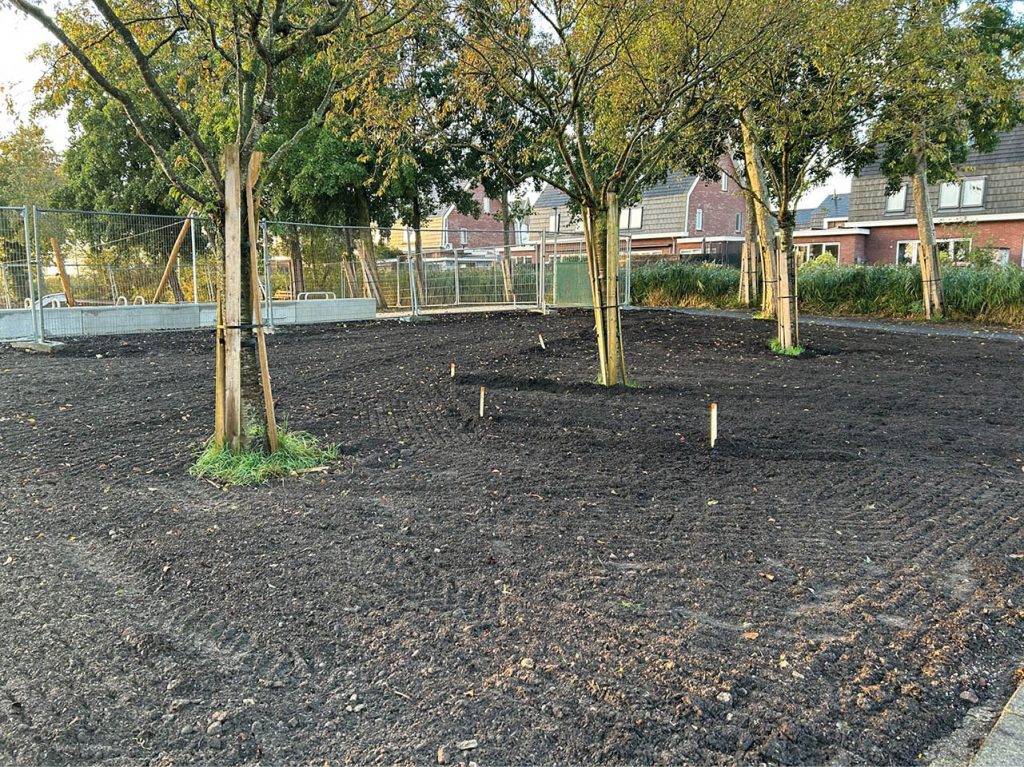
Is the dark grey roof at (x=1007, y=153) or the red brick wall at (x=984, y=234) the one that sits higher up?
the dark grey roof at (x=1007, y=153)

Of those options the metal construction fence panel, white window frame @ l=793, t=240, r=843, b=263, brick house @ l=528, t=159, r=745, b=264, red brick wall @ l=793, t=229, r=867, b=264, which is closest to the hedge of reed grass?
the metal construction fence panel

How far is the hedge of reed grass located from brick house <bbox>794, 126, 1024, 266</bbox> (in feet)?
24.1

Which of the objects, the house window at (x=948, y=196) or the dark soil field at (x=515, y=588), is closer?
the dark soil field at (x=515, y=588)

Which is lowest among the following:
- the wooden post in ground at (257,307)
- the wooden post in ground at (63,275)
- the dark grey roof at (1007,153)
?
the wooden post in ground at (257,307)

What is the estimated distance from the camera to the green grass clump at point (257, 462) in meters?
4.67

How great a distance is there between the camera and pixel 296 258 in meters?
16.8

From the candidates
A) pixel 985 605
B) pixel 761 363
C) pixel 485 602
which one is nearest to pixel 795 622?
pixel 985 605

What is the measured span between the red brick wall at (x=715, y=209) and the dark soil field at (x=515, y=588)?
3295 centimetres

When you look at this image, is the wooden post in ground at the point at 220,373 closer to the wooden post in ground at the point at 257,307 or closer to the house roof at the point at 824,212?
the wooden post in ground at the point at 257,307

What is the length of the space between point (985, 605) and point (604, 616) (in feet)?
5.40

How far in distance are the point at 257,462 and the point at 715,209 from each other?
1509 inches

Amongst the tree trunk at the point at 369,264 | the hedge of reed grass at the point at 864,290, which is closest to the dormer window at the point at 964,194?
the hedge of reed grass at the point at 864,290

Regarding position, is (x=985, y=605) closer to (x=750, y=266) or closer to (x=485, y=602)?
(x=485, y=602)

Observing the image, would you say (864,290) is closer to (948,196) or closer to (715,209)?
(948,196)
